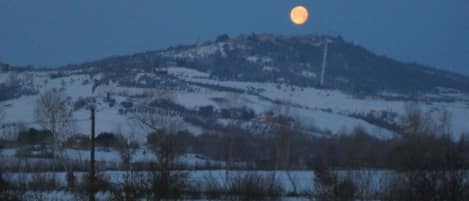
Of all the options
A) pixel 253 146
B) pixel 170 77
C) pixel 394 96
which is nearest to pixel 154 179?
pixel 253 146

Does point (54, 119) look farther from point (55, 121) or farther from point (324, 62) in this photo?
point (324, 62)

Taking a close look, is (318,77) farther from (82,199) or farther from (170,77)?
(82,199)

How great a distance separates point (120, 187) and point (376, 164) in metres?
11.0

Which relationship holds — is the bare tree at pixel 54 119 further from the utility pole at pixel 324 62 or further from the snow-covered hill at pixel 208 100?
the utility pole at pixel 324 62

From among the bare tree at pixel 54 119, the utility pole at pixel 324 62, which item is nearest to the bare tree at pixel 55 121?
the bare tree at pixel 54 119

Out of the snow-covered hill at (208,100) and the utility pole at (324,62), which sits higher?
the utility pole at (324,62)

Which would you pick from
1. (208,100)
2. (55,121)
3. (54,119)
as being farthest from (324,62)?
(54,119)

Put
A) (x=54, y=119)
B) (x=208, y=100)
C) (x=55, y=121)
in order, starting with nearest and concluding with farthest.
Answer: (x=54, y=119)
(x=55, y=121)
(x=208, y=100)

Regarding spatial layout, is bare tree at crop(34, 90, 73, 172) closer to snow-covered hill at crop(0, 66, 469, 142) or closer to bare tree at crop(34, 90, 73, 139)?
bare tree at crop(34, 90, 73, 139)

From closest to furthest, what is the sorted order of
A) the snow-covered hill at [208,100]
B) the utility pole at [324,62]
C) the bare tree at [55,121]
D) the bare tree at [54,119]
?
the bare tree at [55,121]
the bare tree at [54,119]
the snow-covered hill at [208,100]
the utility pole at [324,62]

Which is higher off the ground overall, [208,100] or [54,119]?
[54,119]

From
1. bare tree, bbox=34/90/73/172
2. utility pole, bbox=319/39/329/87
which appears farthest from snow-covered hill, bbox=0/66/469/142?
bare tree, bbox=34/90/73/172

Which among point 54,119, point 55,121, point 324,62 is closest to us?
point 54,119

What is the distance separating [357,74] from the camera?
121688 millimetres
